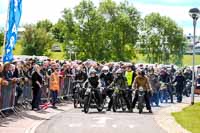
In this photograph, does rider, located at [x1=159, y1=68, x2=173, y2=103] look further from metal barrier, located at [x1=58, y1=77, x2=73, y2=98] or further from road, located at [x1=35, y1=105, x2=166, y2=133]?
road, located at [x1=35, y1=105, x2=166, y2=133]

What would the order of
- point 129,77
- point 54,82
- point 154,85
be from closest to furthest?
point 54,82, point 129,77, point 154,85

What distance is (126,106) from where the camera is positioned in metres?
27.7

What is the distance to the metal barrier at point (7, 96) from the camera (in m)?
21.0

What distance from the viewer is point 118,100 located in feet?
89.4

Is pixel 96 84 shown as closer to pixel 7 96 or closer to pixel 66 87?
pixel 7 96

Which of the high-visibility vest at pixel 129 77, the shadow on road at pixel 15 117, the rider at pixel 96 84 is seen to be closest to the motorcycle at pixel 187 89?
the high-visibility vest at pixel 129 77

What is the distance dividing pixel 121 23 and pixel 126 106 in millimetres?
57448

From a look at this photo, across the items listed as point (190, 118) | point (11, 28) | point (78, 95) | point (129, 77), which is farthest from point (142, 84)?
point (11, 28)

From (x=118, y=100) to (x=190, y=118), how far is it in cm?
403

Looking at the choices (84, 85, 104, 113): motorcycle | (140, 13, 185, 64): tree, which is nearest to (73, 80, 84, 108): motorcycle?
(84, 85, 104, 113): motorcycle

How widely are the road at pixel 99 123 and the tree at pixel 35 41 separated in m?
82.1

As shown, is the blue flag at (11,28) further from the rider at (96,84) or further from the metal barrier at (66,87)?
the metal barrier at (66,87)

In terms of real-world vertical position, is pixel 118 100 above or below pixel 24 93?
below

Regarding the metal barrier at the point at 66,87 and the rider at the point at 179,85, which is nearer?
the metal barrier at the point at 66,87
